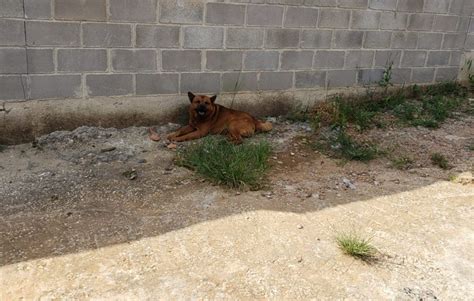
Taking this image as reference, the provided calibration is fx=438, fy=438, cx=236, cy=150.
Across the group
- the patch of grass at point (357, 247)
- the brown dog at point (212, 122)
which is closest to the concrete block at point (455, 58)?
the brown dog at point (212, 122)

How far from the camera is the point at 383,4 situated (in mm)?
5238

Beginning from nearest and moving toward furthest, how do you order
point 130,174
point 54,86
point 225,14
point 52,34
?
point 130,174 → point 52,34 → point 54,86 → point 225,14

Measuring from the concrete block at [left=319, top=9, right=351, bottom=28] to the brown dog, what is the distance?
1477mm

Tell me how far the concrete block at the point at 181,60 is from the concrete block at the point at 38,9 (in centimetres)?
105

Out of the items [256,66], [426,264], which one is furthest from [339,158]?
[426,264]

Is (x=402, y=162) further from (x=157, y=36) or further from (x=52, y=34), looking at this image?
(x=52, y=34)

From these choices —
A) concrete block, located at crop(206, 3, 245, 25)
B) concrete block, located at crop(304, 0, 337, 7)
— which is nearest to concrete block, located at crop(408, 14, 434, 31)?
concrete block, located at crop(304, 0, 337, 7)

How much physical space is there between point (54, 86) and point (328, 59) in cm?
299

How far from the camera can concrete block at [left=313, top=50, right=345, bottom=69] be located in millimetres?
5039

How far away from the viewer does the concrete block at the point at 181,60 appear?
4.24m

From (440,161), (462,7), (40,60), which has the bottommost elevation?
(440,161)

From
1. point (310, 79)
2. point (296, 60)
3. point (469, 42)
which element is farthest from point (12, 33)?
point (469, 42)

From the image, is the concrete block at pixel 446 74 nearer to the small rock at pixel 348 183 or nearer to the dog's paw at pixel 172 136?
the small rock at pixel 348 183

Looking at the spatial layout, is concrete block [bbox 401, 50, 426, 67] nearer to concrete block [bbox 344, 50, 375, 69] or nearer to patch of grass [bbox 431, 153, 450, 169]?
concrete block [bbox 344, 50, 375, 69]
